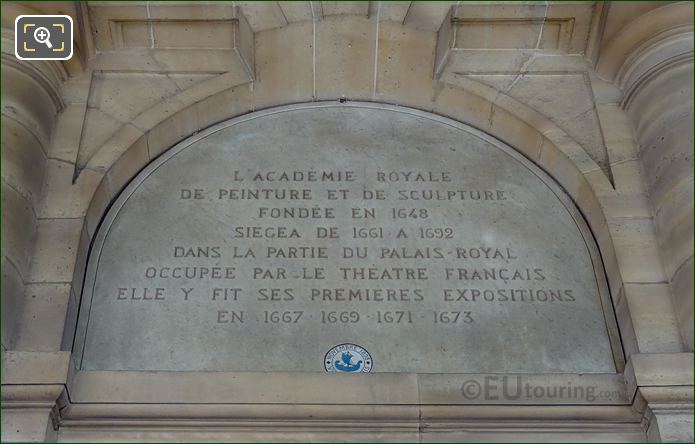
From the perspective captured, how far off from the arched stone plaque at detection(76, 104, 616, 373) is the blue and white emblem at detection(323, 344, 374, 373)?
0.01 meters

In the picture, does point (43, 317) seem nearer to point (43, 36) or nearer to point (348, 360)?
point (348, 360)

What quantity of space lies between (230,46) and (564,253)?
3.94 metres

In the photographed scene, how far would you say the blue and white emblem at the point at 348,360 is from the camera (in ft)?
30.5

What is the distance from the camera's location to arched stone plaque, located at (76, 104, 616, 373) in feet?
31.0

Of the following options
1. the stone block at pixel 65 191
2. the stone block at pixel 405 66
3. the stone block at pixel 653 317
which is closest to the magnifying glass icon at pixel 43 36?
the stone block at pixel 65 191

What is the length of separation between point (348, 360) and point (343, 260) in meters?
1.10

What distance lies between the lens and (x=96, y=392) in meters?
8.97

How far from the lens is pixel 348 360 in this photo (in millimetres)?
9336

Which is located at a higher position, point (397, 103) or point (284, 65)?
point (284, 65)

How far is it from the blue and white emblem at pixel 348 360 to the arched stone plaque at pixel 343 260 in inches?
0.5

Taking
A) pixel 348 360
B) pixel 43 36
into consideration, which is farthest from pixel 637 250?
pixel 43 36

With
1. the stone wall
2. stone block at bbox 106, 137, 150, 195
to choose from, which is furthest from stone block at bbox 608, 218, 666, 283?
stone block at bbox 106, 137, 150, 195

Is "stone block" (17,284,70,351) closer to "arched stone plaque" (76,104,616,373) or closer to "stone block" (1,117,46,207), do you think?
"arched stone plaque" (76,104,616,373)

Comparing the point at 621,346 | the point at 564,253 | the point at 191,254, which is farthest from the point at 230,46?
the point at 621,346
